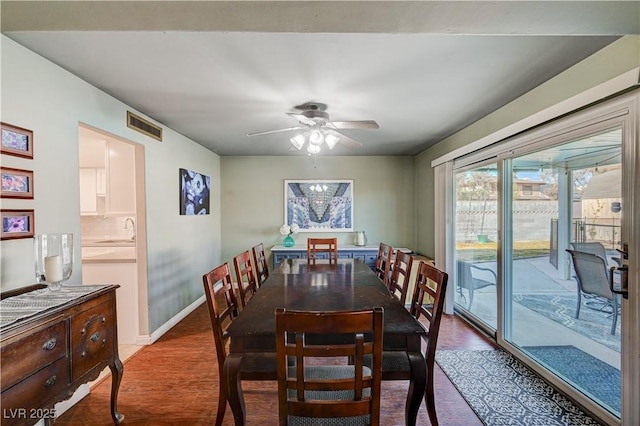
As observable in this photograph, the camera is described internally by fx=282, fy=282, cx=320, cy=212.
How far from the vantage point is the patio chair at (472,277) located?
10.5 feet

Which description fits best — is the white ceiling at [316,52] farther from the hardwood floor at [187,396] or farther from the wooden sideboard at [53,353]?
the hardwood floor at [187,396]

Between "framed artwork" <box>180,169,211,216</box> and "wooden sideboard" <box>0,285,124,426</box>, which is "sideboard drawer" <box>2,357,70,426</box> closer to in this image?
"wooden sideboard" <box>0,285,124,426</box>

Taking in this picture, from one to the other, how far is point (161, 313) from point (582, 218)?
13.5ft

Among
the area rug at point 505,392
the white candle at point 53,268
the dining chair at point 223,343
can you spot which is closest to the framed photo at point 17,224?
the white candle at point 53,268

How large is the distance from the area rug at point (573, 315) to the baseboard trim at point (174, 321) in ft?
12.3

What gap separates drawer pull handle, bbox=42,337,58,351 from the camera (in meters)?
1.36

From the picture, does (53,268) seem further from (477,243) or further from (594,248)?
(477,243)

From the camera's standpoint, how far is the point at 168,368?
100 inches

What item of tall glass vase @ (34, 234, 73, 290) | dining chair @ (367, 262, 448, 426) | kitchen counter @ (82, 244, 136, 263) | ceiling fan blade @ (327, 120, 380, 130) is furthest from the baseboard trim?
ceiling fan blade @ (327, 120, 380, 130)

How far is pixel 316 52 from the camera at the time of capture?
69.7 inches

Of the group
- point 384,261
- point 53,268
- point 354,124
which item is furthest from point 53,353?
point 384,261

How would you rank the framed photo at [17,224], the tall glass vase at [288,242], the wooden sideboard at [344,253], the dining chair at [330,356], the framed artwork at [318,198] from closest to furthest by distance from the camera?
the dining chair at [330,356]
the framed photo at [17,224]
the wooden sideboard at [344,253]
the tall glass vase at [288,242]
the framed artwork at [318,198]

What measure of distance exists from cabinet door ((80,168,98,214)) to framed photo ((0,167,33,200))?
7.72 feet

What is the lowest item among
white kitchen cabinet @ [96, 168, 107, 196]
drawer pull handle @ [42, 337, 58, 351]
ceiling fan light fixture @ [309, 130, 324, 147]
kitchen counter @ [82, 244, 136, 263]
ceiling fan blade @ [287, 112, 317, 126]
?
drawer pull handle @ [42, 337, 58, 351]
